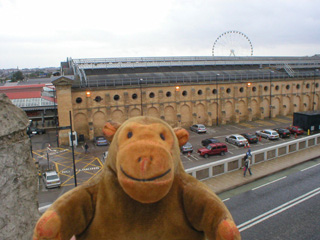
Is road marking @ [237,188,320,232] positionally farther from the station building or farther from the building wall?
the building wall

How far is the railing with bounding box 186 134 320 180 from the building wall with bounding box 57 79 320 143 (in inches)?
753

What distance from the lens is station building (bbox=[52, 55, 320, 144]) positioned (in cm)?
3722

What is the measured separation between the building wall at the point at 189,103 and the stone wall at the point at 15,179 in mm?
27981

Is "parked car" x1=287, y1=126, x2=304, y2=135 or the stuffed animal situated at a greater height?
the stuffed animal

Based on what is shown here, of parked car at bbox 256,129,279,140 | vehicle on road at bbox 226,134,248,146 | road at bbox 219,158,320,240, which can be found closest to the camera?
road at bbox 219,158,320,240

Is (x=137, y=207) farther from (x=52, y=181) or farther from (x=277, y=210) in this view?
(x=52, y=181)

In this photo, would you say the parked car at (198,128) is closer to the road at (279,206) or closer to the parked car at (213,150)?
the parked car at (213,150)

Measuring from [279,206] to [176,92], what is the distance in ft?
92.7

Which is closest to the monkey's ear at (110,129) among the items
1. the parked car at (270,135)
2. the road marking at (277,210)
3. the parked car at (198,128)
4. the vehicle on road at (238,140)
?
the road marking at (277,210)

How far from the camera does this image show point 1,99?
25.1ft

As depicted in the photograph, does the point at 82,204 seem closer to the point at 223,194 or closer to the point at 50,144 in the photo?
the point at 223,194

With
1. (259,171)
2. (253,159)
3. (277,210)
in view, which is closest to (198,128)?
(253,159)

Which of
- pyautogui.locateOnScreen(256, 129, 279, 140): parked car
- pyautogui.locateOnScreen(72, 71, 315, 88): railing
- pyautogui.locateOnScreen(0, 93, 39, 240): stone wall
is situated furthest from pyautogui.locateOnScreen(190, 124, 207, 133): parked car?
pyautogui.locateOnScreen(0, 93, 39, 240): stone wall

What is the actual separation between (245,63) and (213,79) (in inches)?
680
